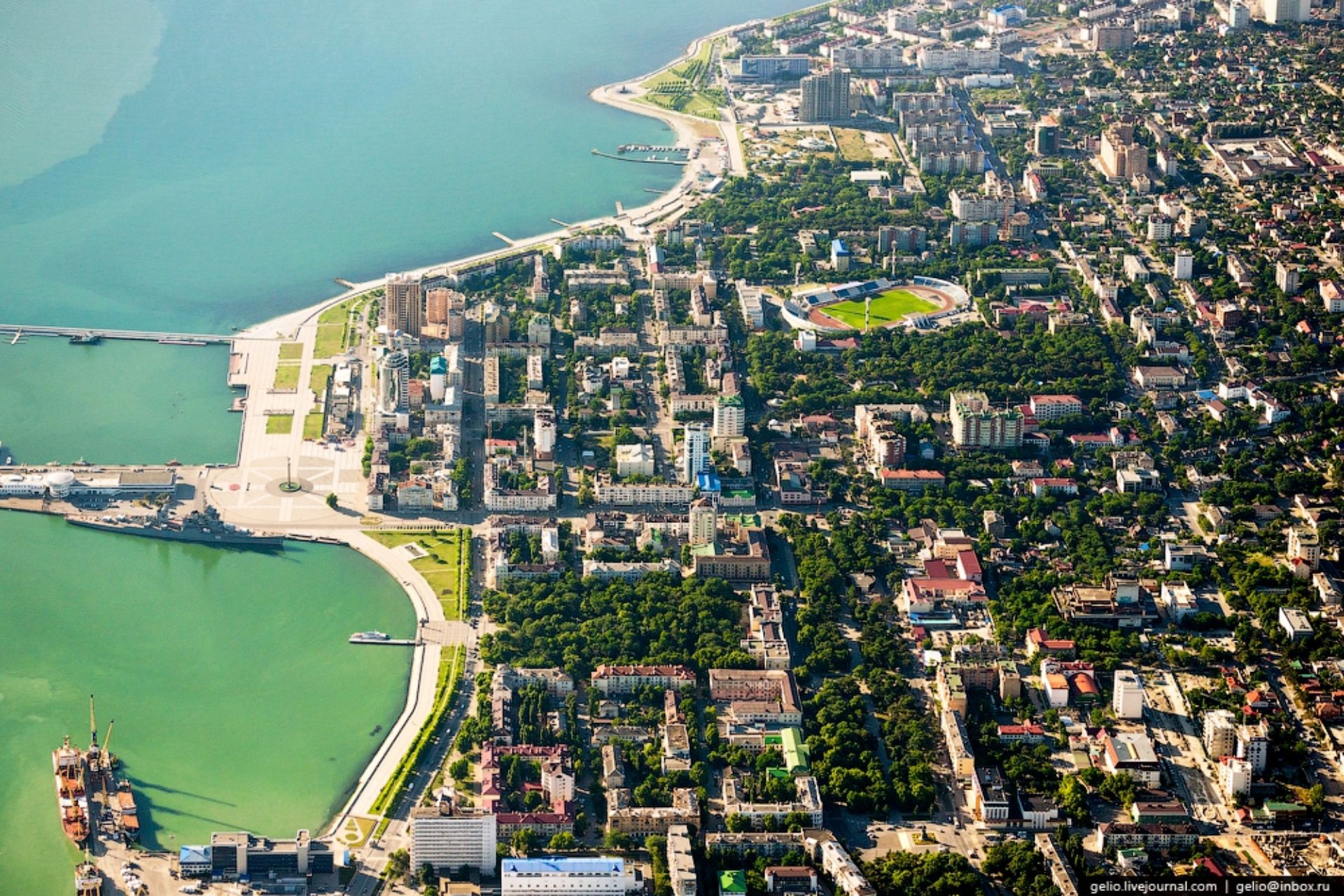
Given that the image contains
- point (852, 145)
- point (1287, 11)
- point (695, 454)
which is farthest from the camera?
point (1287, 11)

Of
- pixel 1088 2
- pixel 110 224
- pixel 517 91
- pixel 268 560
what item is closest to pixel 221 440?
pixel 268 560

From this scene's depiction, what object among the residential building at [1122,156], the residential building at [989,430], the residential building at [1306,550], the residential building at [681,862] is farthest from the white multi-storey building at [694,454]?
the residential building at [1122,156]

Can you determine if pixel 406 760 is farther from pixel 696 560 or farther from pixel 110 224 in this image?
pixel 110 224

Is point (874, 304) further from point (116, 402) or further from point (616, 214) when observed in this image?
point (116, 402)

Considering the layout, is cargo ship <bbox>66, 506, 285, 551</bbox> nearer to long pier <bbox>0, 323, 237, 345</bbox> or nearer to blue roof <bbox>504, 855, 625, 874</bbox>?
long pier <bbox>0, 323, 237, 345</bbox>

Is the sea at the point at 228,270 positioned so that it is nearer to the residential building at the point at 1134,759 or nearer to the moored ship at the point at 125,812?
the moored ship at the point at 125,812

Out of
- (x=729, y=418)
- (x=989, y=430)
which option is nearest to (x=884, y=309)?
(x=989, y=430)
